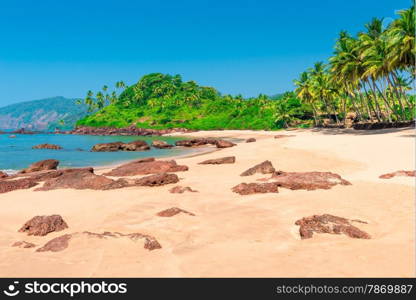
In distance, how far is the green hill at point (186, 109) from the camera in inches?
3991

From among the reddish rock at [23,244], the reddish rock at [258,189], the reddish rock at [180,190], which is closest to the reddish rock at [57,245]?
the reddish rock at [23,244]

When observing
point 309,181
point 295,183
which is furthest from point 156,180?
point 309,181

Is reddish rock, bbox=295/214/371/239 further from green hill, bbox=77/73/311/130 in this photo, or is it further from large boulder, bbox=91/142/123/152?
green hill, bbox=77/73/311/130

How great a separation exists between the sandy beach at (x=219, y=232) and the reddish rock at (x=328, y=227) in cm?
19

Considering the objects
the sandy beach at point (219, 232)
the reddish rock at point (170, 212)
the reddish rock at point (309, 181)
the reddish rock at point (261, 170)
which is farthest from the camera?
the reddish rock at point (261, 170)

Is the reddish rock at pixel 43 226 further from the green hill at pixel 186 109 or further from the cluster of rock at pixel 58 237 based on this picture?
the green hill at pixel 186 109

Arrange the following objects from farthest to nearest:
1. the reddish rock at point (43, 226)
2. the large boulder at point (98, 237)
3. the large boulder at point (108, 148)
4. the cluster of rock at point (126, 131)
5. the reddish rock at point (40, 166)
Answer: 1. the cluster of rock at point (126, 131)
2. the large boulder at point (108, 148)
3. the reddish rock at point (40, 166)
4. the reddish rock at point (43, 226)
5. the large boulder at point (98, 237)

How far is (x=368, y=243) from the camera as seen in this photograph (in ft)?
21.6

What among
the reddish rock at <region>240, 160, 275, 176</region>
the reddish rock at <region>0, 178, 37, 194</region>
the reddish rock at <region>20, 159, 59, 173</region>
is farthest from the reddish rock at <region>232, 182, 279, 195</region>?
the reddish rock at <region>20, 159, 59, 173</region>

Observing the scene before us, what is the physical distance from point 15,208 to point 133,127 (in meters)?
115

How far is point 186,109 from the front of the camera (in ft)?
432

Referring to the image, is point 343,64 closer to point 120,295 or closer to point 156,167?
point 156,167

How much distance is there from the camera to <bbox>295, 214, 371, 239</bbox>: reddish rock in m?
7.19

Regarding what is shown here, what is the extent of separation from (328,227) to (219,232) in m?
2.50
